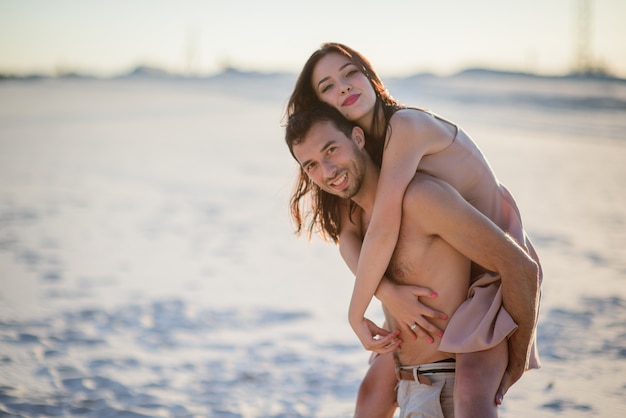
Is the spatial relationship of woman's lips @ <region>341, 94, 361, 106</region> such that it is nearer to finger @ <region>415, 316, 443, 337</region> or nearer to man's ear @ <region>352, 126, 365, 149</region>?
man's ear @ <region>352, 126, 365, 149</region>

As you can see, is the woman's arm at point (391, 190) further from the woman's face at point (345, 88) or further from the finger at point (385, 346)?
the woman's face at point (345, 88)

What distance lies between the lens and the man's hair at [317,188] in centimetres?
327

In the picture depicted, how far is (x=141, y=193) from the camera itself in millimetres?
11734

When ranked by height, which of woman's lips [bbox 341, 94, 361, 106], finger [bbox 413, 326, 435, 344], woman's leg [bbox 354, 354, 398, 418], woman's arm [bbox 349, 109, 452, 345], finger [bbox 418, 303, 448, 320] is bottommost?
woman's leg [bbox 354, 354, 398, 418]

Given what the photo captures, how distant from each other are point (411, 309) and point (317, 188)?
81cm

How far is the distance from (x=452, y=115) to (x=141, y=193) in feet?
41.2

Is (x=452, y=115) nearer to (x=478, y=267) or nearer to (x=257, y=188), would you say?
(x=257, y=188)

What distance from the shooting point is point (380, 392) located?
3.36 meters

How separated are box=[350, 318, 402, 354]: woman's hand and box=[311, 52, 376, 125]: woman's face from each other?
94 cm

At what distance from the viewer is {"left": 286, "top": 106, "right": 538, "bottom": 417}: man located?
9.26 feet

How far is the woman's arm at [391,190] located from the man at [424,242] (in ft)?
0.21

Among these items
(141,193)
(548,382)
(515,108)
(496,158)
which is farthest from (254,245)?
(515,108)

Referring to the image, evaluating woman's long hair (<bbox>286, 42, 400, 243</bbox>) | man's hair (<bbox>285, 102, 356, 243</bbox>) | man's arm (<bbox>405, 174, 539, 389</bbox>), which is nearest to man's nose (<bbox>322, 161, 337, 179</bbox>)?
man's hair (<bbox>285, 102, 356, 243</bbox>)

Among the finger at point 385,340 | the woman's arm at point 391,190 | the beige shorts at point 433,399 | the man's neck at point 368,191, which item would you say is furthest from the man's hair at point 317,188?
the beige shorts at point 433,399
